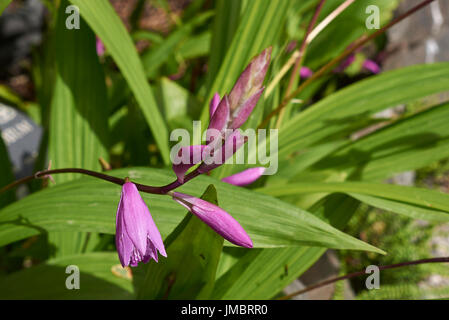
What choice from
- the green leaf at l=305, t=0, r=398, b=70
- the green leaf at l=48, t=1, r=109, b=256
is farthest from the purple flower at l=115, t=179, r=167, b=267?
the green leaf at l=305, t=0, r=398, b=70

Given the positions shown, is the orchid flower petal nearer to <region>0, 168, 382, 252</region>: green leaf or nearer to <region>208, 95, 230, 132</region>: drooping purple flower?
<region>208, 95, 230, 132</region>: drooping purple flower

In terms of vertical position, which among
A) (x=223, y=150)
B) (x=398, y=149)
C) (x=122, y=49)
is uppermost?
(x=122, y=49)

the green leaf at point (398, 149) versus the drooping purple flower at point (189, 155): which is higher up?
the green leaf at point (398, 149)

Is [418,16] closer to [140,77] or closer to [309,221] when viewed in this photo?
[140,77]

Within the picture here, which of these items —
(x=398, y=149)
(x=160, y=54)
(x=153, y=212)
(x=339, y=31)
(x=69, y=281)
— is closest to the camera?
(x=153, y=212)

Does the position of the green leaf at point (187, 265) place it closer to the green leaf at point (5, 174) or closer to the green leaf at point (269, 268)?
the green leaf at point (269, 268)

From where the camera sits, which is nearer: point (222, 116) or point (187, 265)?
point (222, 116)

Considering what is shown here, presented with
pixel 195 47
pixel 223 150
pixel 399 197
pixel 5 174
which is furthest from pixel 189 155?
pixel 195 47

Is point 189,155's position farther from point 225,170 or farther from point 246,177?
point 225,170

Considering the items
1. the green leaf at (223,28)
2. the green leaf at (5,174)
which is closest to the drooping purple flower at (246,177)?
the green leaf at (223,28)
